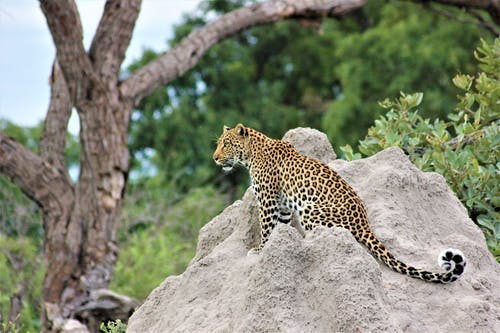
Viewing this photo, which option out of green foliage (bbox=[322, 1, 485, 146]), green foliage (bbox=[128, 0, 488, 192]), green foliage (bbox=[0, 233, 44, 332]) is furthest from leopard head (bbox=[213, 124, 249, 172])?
green foliage (bbox=[322, 1, 485, 146])

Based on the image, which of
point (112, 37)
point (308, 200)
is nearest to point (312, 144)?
point (308, 200)

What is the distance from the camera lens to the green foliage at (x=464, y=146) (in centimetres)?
867

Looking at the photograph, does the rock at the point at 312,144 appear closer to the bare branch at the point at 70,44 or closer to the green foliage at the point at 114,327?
the green foliage at the point at 114,327

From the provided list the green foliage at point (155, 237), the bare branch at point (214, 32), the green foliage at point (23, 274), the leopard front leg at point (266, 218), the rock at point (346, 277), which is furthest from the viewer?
the green foliage at point (155, 237)

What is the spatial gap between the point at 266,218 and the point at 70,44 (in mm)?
6823

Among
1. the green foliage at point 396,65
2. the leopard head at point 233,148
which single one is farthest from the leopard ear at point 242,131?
the green foliage at point 396,65

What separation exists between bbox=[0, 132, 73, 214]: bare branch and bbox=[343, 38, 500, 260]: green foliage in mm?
4950

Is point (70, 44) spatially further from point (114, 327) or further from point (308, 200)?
point (308, 200)

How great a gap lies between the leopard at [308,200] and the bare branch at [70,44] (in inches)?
228

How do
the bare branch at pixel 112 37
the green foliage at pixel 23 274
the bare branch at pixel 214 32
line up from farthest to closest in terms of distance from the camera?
1. the green foliage at pixel 23 274
2. the bare branch at pixel 214 32
3. the bare branch at pixel 112 37

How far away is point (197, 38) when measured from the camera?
1509cm

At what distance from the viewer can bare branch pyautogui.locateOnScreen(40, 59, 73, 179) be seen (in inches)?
536

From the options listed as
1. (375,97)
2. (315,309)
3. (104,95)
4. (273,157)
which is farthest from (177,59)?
(375,97)

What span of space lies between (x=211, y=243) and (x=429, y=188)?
1.51 meters
